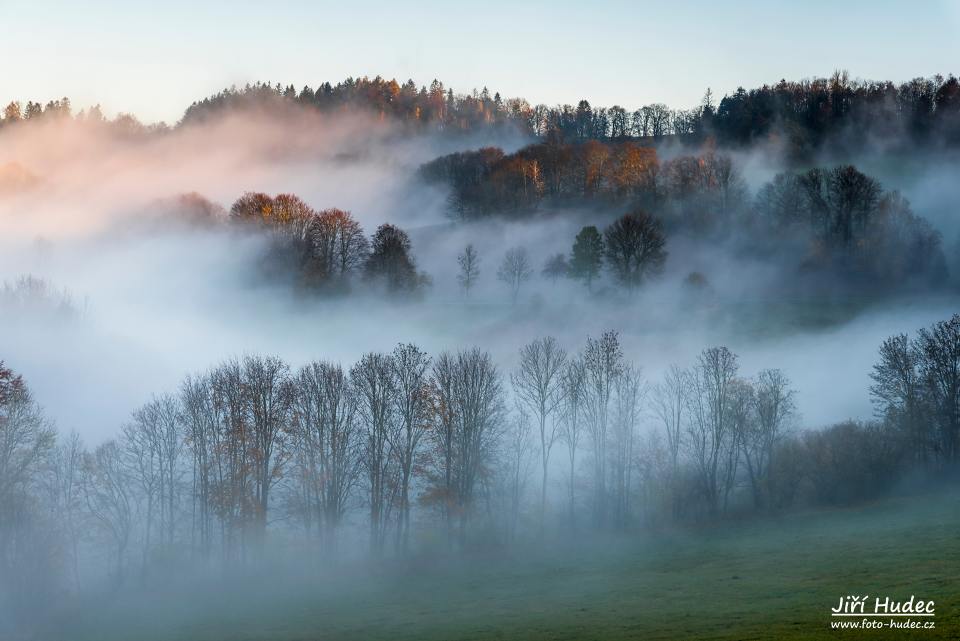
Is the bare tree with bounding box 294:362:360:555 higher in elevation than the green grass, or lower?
higher

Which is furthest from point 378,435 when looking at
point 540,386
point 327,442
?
point 540,386

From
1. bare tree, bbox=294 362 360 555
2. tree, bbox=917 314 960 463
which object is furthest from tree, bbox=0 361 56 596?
tree, bbox=917 314 960 463

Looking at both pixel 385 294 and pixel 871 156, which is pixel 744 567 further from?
pixel 871 156

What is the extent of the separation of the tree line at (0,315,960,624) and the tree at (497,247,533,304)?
57886mm

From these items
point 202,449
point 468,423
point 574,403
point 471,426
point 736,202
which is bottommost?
point 202,449

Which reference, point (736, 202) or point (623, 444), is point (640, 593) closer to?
point (623, 444)

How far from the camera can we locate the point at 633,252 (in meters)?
127

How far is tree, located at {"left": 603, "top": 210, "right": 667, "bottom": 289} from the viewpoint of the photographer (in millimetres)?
126062

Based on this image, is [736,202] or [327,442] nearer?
[327,442]

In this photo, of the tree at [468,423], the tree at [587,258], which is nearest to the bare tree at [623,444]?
the tree at [468,423]

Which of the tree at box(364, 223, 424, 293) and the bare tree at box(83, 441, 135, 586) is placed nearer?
the bare tree at box(83, 441, 135, 586)

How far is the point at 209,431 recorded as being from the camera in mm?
68188

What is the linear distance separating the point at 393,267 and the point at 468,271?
520 inches

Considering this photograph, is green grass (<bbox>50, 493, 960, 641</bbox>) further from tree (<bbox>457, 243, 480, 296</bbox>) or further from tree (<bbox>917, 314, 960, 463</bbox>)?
tree (<bbox>457, 243, 480, 296</bbox>)
